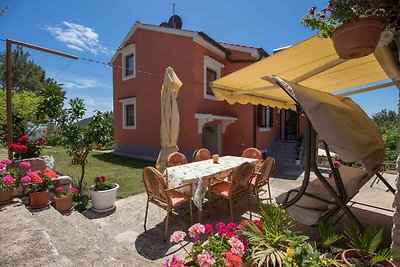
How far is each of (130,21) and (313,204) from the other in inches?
546

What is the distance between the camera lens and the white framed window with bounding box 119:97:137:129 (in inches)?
532

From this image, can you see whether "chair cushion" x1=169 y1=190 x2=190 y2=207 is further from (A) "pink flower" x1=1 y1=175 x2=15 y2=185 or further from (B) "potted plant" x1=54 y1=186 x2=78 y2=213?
(A) "pink flower" x1=1 y1=175 x2=15 y2=185

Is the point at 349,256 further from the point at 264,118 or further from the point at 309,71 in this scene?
the point at 264,118

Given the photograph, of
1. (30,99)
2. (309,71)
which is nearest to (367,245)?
(309,71)

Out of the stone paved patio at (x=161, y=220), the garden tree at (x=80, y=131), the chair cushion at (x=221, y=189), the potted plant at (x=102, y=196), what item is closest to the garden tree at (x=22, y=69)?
the garden tree at (x=80, y=131)

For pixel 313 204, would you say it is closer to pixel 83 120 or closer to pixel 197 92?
pixel 83 120

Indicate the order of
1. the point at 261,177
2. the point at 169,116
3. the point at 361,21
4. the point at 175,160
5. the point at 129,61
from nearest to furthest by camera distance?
the point at 361,21, the point at 261,177, the point at 175,160, the point at 169,116, the point at 129,61

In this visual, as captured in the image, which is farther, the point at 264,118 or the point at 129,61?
the point at 129,61

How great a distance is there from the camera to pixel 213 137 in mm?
13164

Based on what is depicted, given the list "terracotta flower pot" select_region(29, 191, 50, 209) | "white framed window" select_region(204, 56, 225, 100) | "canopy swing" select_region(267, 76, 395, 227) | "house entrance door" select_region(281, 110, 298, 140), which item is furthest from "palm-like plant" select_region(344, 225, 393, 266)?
"house entrance door" select_region(281, 110, 298, 140)

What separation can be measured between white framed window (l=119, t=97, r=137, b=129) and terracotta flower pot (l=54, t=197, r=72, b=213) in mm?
9173

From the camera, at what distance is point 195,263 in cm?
182

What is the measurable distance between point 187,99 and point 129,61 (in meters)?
6.27

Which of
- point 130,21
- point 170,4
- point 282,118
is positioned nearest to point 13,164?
point 130,21
